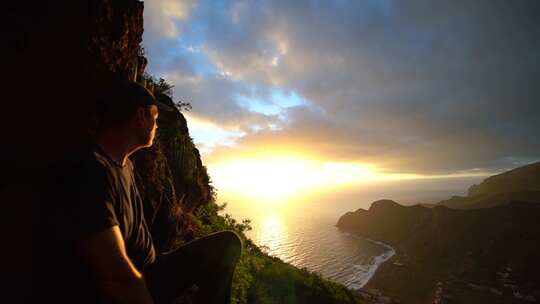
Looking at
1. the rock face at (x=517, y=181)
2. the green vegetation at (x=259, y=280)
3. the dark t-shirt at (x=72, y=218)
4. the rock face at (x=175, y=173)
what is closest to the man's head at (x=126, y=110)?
the dark t-shirt at (x=72, y=218)

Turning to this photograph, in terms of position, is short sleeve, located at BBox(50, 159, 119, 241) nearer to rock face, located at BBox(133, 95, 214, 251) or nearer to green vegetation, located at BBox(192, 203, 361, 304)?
rock face, located at BBox(133, 95, 214, 251)

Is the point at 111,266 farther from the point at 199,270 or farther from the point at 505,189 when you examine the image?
the point at 505,189

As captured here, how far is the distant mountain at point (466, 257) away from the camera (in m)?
53.3

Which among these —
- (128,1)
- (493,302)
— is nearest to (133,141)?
(128,1)

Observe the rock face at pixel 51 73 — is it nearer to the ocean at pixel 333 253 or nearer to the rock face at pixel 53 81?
the rock face at pixel 53 81

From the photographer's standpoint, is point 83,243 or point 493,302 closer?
point 83,243

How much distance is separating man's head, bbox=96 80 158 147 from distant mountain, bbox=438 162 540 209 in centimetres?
15311

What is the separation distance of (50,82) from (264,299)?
8839 millimetres

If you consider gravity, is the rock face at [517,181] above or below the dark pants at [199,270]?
above

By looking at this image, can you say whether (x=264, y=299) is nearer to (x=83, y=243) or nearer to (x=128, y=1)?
(x=83, y=243)

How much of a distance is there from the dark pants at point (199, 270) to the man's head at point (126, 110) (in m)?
1.31

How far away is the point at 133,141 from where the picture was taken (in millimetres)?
2330

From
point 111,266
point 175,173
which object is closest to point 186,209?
point 175,173

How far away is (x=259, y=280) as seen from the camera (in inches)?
414
